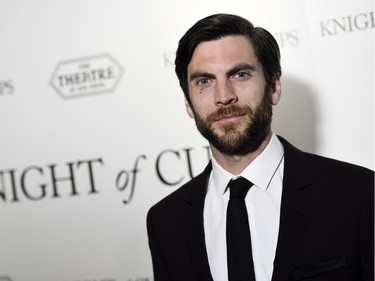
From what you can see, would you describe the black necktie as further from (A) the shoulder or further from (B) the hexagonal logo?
(B) the hexagonal logo

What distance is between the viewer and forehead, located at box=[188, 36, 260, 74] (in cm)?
145

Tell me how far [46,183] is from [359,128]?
1.02 m

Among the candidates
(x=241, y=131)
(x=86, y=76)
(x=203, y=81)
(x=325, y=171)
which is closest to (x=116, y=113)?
(x=86, y=76)

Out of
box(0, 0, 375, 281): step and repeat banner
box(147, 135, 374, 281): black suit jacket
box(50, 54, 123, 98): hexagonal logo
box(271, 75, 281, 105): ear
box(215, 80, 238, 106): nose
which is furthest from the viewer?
box(50, 54, 123, 98): hexagonal logo

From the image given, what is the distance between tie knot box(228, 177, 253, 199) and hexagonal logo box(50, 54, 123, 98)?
2.29ft

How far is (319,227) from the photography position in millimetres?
1307

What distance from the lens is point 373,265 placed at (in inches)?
49.8

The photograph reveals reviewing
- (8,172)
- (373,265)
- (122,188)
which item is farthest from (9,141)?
(373,265)

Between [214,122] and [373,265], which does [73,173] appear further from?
[373,265]

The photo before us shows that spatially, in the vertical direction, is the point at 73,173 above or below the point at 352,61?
below

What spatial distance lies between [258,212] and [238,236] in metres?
0.07

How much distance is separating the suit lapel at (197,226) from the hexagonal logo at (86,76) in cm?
57

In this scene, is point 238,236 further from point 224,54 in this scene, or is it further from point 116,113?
point 116,113

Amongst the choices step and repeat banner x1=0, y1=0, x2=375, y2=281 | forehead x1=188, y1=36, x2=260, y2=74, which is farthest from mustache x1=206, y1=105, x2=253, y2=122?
step and repeat banner x1=0, y1=0, x2=375, y2=281
